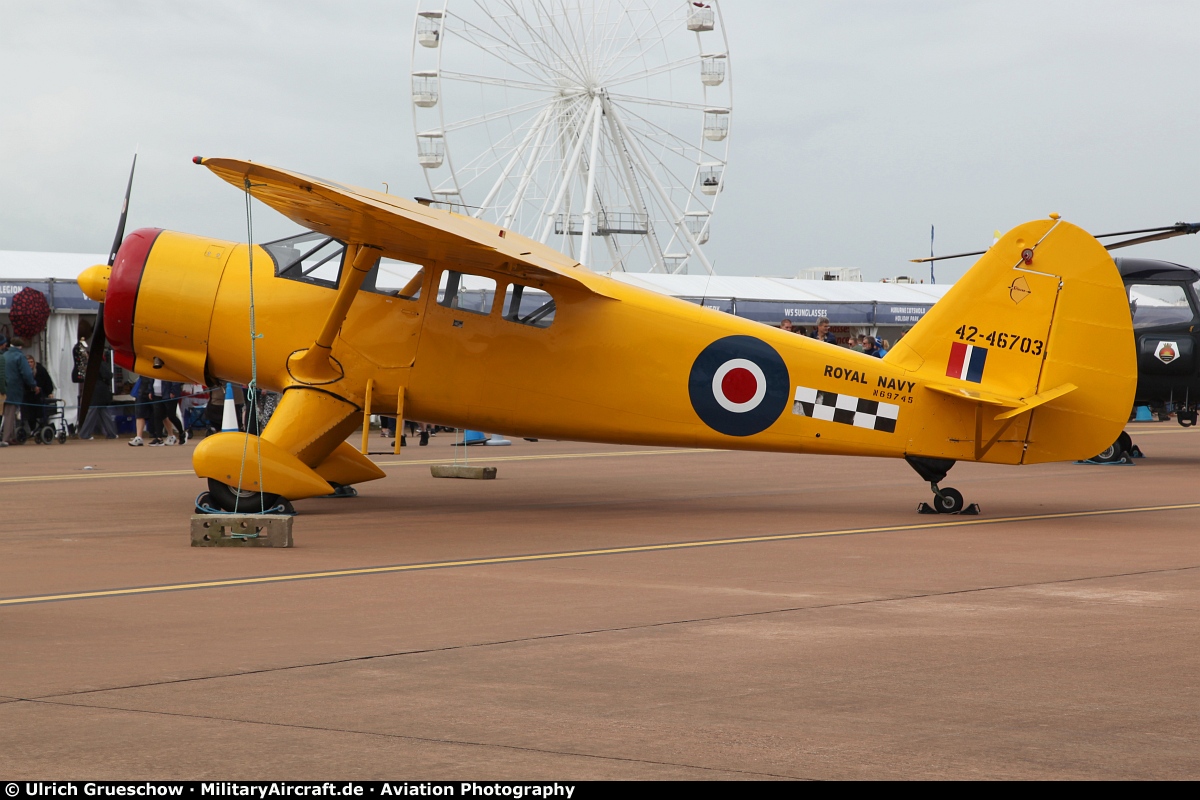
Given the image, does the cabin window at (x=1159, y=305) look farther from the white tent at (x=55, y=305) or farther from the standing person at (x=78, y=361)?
the white tent at (x=55, y=305)

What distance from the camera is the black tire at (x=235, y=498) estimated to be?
11.8 meters

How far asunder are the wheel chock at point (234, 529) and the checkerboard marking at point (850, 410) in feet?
17.4

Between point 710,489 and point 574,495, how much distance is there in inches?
78.2

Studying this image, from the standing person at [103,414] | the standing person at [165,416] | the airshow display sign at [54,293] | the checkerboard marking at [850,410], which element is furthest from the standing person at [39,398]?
the checkerboard marking at [850,410]

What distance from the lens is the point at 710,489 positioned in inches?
648

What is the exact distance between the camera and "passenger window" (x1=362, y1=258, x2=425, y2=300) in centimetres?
1285

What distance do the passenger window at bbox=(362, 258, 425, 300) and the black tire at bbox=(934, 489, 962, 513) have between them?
591 cm

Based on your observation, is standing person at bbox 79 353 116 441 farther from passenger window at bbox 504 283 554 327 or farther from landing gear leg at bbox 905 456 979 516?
landing gear leg at bbox 905 456 979 516

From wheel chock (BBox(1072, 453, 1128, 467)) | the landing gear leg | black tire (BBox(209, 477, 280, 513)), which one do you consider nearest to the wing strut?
black tire (BBox(209, 477, 280, 513))
